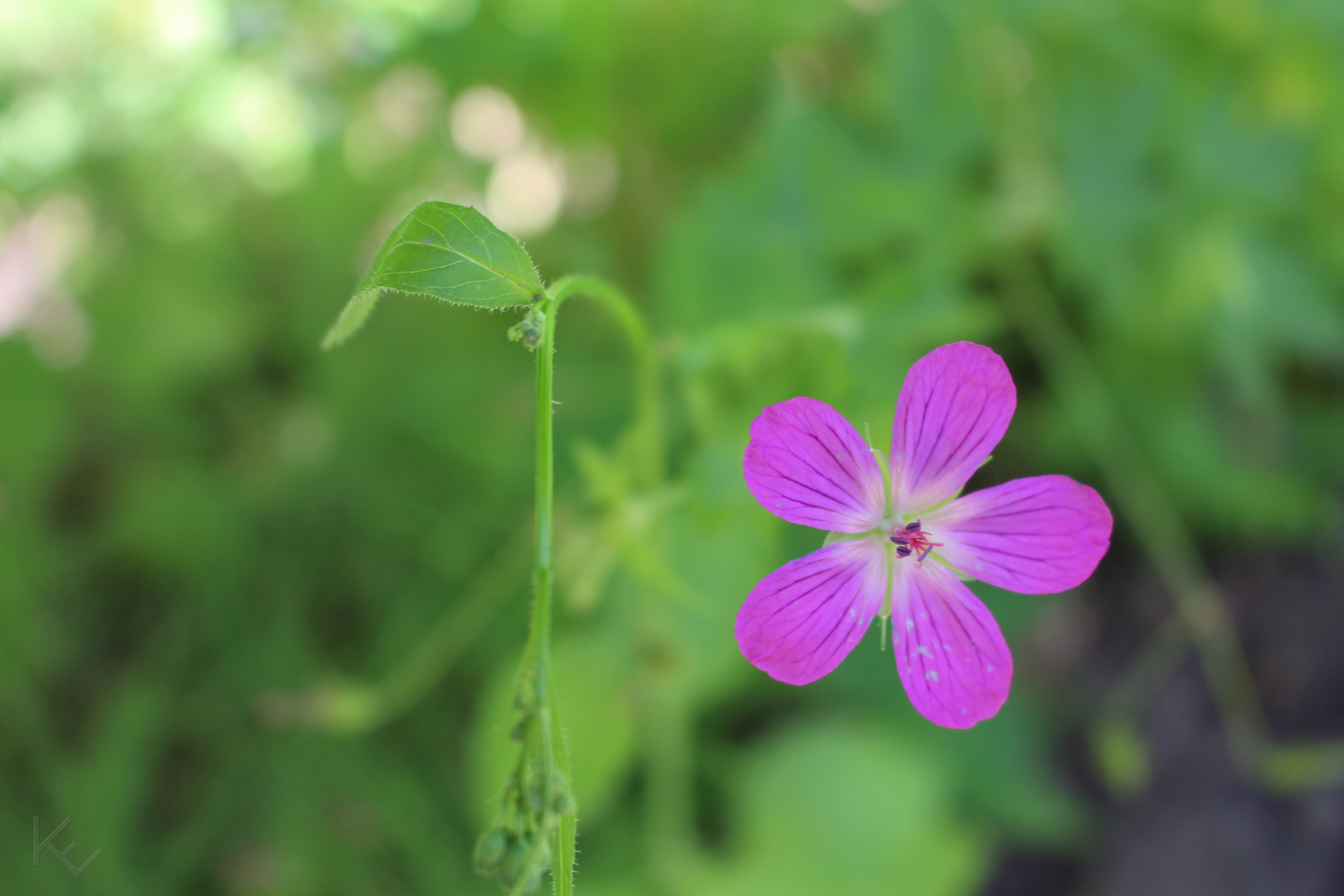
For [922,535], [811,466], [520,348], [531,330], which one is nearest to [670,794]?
[520,348]

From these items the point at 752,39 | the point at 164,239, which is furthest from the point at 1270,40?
the point at 164,239

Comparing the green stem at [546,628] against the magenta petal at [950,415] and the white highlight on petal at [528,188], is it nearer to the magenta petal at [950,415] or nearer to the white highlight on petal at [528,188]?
the magenta petal at [950,415]

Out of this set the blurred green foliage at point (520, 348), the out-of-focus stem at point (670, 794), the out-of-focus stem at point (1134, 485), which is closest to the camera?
the out-of-focus stem at point (670, 794)

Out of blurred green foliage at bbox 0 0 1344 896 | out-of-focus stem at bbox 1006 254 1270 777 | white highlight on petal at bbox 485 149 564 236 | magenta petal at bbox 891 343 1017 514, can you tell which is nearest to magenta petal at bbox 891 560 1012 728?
magenta petal at bbox 891 343 1017 514

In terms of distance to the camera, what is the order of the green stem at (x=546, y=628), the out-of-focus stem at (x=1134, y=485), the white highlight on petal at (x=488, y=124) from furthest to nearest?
the white highlight on petal at (x=488, y=124) → the out-of-focus stem at (x=1134, y=485) → the green stem at (x=546, y=628)

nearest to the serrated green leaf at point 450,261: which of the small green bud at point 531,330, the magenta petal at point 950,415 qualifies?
A: the small green bud at point 531,330

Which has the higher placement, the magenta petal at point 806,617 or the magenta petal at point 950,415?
the magenta petal at point 950,415

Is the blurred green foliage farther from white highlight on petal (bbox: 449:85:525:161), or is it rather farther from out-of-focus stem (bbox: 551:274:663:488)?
out-of-focus stem (bbox: 551:274:663:488)

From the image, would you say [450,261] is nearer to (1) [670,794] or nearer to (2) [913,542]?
(2) [913,542]

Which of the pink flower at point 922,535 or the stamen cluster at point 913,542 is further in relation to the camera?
the stamen cluster at point 913,542
